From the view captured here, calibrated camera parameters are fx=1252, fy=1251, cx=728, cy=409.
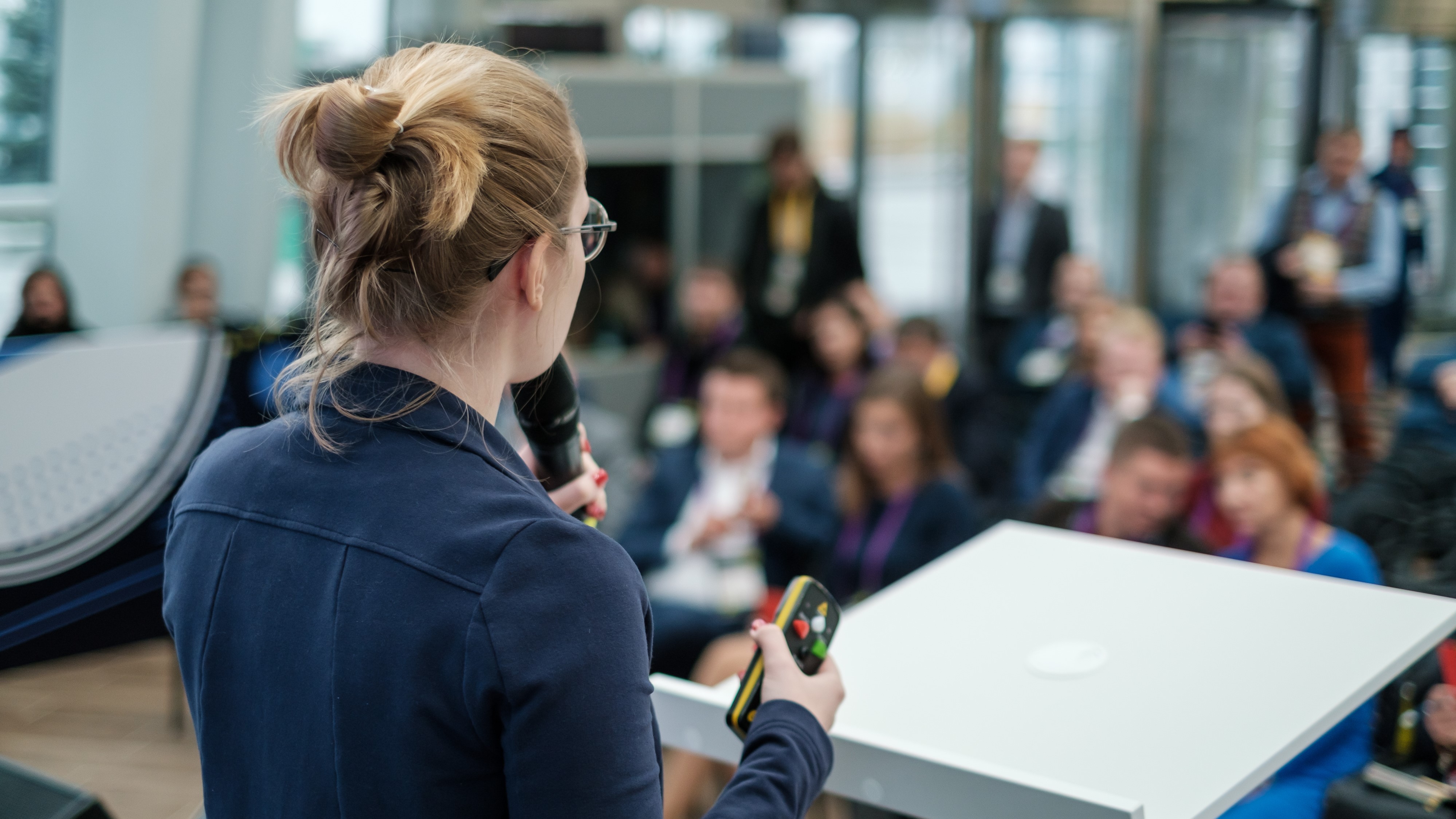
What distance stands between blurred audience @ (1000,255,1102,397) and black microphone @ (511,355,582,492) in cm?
401

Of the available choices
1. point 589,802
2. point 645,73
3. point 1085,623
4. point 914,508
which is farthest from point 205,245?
point 589,802

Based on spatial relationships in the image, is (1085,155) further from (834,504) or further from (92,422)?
(92,422)

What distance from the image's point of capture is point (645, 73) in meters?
5.91

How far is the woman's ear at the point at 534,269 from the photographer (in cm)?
82

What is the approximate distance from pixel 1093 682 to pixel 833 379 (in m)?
3.83

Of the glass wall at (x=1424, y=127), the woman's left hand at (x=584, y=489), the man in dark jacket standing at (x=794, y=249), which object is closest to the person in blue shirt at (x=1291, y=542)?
the woman's left hand at (x=584, y=489)

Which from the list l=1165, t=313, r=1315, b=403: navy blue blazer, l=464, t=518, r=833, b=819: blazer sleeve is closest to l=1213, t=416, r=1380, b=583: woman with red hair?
l=464, t=518, r=833, b=819: blazer sleeve

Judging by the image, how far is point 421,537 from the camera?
0.75 m

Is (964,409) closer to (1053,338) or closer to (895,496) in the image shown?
(1053,338)

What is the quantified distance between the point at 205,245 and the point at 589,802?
4.37 m

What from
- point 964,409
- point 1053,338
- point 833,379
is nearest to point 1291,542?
point 964,409

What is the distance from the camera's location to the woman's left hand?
1116 mm

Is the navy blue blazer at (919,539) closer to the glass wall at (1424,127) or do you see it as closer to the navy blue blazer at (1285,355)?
the navy blue blazer at (1285,355)

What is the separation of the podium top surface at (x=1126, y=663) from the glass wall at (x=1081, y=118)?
21.9ft
